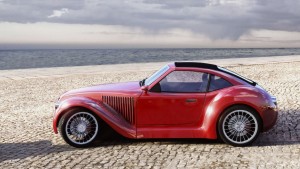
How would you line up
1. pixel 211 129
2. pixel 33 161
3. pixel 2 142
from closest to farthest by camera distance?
1. pixel 33 161
2. pixel 211 129
3. pixel 2 142

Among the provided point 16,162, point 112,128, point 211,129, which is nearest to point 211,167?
point 211,129

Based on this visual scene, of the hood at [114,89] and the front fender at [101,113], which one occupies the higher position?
the hood at [114,89]

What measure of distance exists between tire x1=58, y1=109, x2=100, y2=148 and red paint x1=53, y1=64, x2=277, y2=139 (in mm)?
114

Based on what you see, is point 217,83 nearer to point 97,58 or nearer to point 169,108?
point 169,108

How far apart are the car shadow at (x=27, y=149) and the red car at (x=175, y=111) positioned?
1.04ft

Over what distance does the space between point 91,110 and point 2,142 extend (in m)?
1.97

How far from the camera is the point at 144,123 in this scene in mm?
6305

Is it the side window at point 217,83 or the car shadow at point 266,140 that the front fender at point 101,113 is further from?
the side window at point 217,83

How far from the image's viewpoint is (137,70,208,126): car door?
6207 mm

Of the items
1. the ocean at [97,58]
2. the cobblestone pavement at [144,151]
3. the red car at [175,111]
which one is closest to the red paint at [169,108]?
the red car at [175,111]

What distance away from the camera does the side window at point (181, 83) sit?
6316mm

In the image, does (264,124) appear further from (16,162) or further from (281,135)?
(16,162)

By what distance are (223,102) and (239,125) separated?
1.46ft

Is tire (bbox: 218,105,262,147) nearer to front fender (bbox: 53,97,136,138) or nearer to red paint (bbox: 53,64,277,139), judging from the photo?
red paint (bbox: 53,64,277,139)
